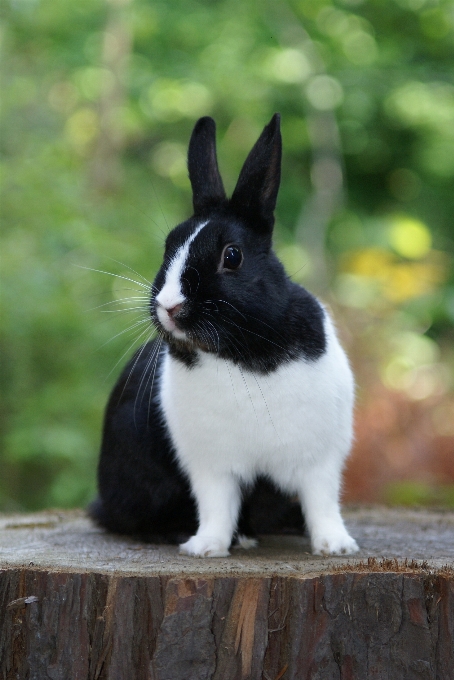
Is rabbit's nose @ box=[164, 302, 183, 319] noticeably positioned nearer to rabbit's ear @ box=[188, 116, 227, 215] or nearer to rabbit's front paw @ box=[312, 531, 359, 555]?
rabbit's ear @ box=[188, 116, 227, 215]

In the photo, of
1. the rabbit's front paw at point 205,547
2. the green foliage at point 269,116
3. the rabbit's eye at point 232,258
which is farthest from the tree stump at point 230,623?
the green foliage at point 269,116

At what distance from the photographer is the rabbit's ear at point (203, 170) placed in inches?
109

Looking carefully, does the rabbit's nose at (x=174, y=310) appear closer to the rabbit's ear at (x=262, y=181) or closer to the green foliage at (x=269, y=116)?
the rabbit's ear at (x=262, y=181)

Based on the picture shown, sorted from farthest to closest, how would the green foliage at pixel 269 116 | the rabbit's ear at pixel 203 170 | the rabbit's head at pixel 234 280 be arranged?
the green foliage at pixel 269 116 → the rabbit's ear at pixel 203 170 → the rabbit's head at pixel 234 280

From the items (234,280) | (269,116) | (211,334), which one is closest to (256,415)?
(211,334)

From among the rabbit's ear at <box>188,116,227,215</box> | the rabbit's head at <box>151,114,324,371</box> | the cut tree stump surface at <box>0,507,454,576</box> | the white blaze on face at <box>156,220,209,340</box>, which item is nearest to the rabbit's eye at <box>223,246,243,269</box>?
the rabbit's head at <box>151,114,324,371</box>

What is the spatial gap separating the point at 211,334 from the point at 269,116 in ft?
26.9

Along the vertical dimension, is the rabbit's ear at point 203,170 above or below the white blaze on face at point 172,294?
above

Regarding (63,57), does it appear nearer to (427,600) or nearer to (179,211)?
(179,211)

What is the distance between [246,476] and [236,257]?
2.33 feet

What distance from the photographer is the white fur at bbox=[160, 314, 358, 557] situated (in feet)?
8.51

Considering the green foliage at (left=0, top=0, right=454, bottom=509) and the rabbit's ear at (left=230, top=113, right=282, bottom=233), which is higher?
the green foliage at (left=0, top=0, right=454, bottom=509)

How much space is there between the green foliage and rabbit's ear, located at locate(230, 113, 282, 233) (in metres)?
4.42

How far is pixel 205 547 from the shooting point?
106 inches
